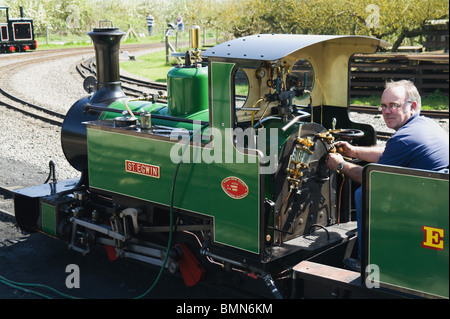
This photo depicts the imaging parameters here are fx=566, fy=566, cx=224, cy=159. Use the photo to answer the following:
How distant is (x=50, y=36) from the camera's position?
4084 cm

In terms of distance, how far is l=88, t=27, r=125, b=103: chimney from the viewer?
6.77m

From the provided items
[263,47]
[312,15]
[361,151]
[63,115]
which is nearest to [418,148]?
[361,151]

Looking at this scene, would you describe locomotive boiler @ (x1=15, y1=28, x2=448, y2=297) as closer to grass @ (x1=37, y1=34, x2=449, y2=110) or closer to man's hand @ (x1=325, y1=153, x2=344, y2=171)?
man's hand @ (x1=325, y1=153, x2=344, y2=171)

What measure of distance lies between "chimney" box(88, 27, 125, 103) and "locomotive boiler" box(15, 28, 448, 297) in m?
0.41

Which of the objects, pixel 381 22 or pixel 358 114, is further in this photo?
pixel 381 22

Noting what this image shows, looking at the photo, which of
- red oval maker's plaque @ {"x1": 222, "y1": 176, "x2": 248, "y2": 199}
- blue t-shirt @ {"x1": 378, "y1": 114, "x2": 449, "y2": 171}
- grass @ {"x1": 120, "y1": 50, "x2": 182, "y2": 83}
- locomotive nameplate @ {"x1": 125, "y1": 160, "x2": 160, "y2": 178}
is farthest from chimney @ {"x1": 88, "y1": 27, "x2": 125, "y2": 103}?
grass @ {"x1": 120, "y1": 50, "x2": 182, "y2": 83}

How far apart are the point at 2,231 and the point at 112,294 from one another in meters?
2.36

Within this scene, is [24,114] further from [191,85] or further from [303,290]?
[303,290]

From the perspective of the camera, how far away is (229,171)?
15.0ft

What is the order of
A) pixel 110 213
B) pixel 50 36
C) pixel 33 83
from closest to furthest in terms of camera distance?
pixel 110 213 → pixel 33 83 → pixel 50 36

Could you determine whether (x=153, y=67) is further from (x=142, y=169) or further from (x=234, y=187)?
(x=234, y=187)

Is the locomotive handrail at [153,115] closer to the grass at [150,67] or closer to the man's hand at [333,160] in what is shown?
the man's hand at [333,160]

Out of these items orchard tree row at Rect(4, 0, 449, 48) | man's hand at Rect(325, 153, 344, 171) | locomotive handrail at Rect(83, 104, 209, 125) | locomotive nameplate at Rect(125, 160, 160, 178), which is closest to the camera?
man's hand at Rect(325, 153, 344, 171)

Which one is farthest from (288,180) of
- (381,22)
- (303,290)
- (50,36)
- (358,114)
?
(50,36)
